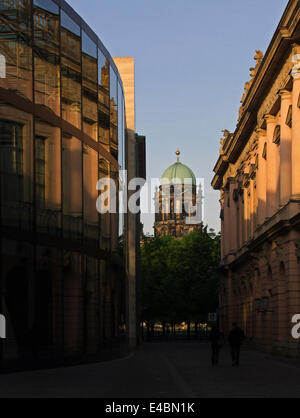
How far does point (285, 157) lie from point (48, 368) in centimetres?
2013

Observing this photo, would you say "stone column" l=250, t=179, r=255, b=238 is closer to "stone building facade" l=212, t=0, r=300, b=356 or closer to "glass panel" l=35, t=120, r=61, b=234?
"stone building facade" l=212, t=0, r=300, b=356

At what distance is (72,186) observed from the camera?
30.9 m

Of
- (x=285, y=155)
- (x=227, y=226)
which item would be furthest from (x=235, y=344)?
(x=227, y=226)

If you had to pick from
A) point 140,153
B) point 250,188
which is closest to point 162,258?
point 140,153

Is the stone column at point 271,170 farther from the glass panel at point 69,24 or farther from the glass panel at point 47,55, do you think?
the glass panel at point 47,55

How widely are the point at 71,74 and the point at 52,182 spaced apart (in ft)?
13.0

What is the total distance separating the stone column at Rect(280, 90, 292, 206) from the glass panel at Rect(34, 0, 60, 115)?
56.4ft

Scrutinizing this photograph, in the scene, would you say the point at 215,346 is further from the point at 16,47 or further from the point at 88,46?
the point at 16,47

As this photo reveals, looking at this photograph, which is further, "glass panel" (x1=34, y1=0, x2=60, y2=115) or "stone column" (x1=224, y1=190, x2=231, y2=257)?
"stone column" (x1=224, y1=190, x2=231, y2=257)

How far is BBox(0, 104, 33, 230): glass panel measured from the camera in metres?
25.8

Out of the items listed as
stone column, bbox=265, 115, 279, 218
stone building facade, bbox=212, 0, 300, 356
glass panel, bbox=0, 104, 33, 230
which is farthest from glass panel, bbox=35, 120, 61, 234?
stone column, bbox=265, 115, 279, 218

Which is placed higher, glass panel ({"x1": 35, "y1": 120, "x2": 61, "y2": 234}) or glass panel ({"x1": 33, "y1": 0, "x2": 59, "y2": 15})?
glass panel ({"x1": 33, "y1": 0, "x2": 59, "y2": 15})

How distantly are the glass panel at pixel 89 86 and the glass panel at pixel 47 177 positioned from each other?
308cm

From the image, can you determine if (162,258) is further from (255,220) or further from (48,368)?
(48,368)
